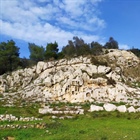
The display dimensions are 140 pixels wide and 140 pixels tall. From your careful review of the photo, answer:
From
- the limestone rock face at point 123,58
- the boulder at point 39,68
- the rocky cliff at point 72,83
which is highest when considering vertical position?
the limestone rock face at point 123,58

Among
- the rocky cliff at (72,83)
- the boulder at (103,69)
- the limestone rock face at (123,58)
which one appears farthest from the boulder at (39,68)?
the limestone rock face at (123,58)

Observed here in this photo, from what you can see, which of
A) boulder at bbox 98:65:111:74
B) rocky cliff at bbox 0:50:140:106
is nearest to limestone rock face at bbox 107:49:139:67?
rocky cliff at bbox 0:50:140:106

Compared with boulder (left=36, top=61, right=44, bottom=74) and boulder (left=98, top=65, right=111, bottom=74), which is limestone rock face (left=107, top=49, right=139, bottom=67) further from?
boulder (left=36, top=61, right=44, bottom=74)

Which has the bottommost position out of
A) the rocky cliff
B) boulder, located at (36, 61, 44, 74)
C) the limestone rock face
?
the rocky cliff

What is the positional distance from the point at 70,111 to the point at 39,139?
669 inches

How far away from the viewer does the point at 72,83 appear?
51.4 metres

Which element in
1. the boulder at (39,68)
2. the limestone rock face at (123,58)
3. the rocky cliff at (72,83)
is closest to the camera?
the rocky cliff at (72,83)

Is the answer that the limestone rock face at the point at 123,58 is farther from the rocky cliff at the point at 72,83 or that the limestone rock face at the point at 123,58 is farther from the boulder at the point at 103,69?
the boulder at the point at 103,69

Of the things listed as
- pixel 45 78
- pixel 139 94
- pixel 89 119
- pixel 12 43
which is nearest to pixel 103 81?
pixel 139 94

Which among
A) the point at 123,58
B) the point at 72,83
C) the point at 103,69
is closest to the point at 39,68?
the point at 72,83

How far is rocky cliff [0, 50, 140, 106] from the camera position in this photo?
48500mm

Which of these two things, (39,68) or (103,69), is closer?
(103,69)

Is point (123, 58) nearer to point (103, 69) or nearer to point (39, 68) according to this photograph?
point (103, 69)

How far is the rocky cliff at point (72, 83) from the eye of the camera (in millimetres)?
48500
